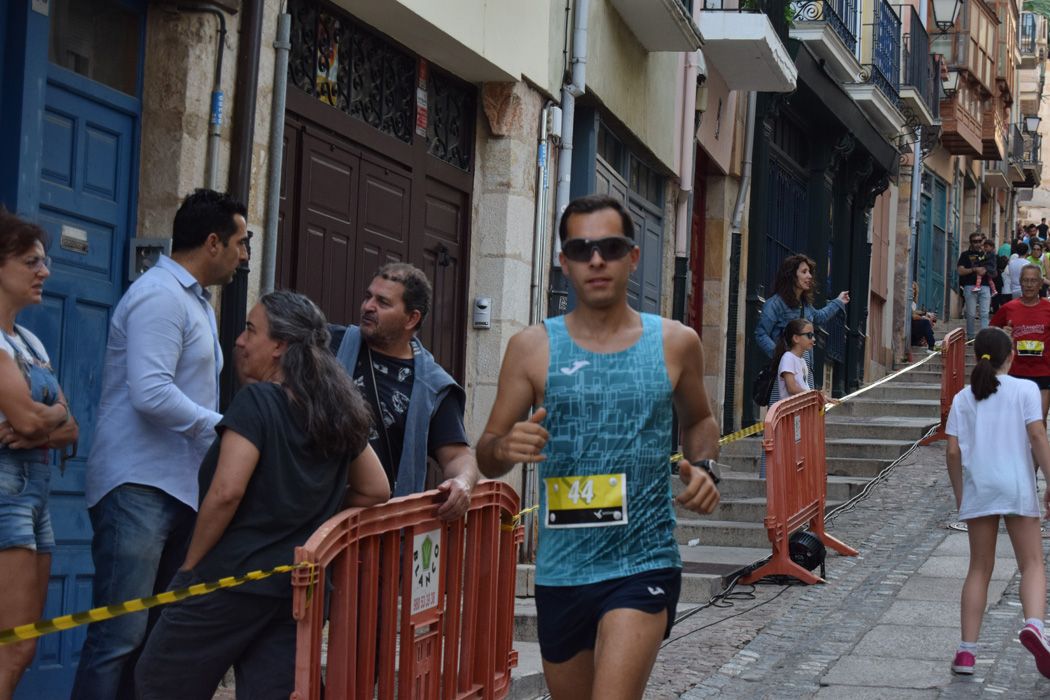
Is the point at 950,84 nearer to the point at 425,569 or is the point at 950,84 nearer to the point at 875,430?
the point at 875,430

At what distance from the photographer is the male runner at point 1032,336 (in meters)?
16.2

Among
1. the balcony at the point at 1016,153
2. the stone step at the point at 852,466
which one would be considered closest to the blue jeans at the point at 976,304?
the stone step at the point at 852,466

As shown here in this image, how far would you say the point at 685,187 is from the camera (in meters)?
16.4

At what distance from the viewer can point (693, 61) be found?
16.6m

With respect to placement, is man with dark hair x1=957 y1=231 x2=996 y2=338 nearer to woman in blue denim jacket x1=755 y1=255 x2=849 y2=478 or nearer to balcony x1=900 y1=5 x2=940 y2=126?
balcony x1=900 y1=5 x2=940 y2=126

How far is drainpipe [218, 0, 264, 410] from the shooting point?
7761 mm

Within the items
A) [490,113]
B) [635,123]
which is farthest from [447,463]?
[635,123]

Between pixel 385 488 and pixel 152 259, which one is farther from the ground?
pixel 152 259

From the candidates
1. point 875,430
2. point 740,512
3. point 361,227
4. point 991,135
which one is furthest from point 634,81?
point 991,135

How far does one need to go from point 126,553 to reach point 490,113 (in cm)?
653

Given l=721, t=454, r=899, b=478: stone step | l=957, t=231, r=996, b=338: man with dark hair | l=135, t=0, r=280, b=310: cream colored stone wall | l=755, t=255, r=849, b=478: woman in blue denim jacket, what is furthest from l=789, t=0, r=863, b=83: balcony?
l=135, t=0, r=280, b=310: cream colored stone wall

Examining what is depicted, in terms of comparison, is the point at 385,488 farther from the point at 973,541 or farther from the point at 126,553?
the point at 973,541

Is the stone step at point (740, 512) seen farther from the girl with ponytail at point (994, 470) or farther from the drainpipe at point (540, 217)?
the girl with ponytail at point (994, 470)

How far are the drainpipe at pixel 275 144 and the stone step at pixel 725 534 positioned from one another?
5232 millimetres
